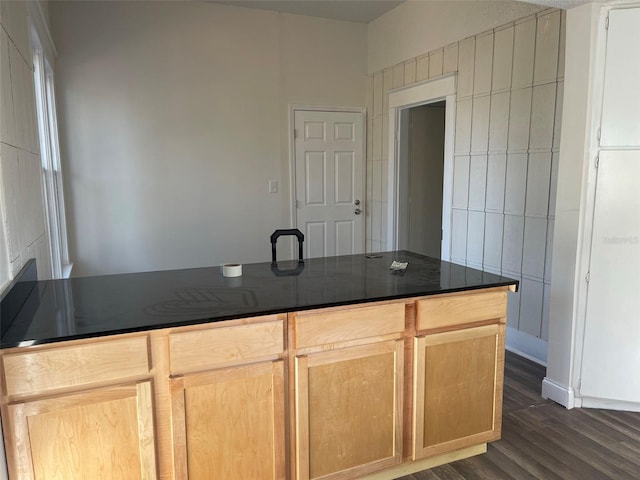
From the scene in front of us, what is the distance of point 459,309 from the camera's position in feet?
6.25

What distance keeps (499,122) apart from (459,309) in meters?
1.97

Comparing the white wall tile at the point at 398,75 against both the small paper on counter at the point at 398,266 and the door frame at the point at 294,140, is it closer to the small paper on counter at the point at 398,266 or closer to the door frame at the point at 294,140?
the door frame at the point at 294,140

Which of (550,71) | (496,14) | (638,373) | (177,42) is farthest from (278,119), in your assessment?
(638,373)

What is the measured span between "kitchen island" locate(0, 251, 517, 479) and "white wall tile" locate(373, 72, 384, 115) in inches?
121

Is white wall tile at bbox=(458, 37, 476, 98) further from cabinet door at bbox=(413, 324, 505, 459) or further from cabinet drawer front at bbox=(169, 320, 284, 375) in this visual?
cabinet drawer front at bbox=(169, 320, 284, 375)

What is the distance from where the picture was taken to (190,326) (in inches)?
58.6

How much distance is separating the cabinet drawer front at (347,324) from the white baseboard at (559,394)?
4.63 feet

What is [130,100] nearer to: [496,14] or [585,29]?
[496,14]

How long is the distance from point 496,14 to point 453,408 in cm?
278

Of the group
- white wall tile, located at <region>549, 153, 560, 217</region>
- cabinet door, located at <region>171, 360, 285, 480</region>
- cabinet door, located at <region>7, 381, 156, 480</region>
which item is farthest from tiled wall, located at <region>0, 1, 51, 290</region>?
white wall tile, located at <region>549, 153, 560, 217</region>

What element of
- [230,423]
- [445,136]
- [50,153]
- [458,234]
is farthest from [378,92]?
[230,423]

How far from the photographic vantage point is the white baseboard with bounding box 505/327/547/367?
10.4 ft

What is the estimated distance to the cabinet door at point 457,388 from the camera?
1896 millimetres

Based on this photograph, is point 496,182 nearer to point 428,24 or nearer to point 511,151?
point 511,151
